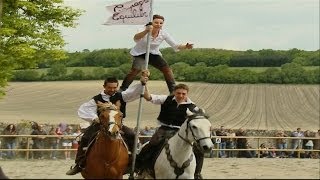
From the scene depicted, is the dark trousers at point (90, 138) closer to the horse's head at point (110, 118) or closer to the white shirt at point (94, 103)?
the white shirt at point (94, 103)

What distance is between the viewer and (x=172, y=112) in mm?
11211

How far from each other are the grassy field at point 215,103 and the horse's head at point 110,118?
36123 mm

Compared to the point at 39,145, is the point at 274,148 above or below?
below

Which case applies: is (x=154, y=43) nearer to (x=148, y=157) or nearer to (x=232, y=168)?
(x=148, y=157)

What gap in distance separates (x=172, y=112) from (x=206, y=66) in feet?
225

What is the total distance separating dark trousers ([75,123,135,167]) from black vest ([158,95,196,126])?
855mm

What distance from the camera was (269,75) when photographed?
74438mm

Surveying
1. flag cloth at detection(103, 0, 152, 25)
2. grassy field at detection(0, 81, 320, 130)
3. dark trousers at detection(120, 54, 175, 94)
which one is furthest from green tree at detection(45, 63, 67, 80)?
dark trousers at detection(120, 54, 175, 94)

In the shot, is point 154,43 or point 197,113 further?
point 154,43

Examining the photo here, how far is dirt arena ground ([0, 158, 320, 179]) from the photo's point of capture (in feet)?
61.2

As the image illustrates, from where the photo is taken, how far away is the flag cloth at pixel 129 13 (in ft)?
41.8

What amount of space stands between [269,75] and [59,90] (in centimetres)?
2232

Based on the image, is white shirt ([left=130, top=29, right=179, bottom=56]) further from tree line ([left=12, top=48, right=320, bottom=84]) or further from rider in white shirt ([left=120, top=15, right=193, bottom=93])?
tree line ([left=12, top=48, right=320, bottom=84])

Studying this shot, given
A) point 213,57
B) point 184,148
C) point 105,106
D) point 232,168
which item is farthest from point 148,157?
point 213,57
